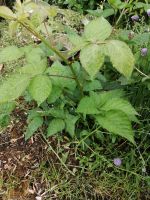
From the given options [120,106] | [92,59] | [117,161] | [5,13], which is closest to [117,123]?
[120,106]

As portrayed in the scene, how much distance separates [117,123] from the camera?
71.3 inches

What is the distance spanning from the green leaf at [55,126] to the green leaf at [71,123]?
26mm

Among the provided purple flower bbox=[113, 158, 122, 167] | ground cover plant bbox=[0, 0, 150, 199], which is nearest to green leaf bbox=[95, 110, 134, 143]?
ground cover plant bbox=[0, 0, 150, 199]

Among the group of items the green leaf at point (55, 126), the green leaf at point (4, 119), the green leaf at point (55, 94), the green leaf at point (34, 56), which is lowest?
the green leaf at point (4, 119)

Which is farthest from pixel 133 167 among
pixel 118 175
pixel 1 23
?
pixel 1 23

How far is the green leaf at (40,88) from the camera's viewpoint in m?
1.65

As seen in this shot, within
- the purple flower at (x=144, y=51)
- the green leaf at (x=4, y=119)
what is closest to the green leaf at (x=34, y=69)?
the green leaf at (x=4, y=119)

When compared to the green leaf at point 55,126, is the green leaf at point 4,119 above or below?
below

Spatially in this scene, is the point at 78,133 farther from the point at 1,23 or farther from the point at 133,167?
the point at 1,23

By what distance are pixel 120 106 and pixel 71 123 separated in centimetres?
29

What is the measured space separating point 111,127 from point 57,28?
1.30 metres

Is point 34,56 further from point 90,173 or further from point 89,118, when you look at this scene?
point 90,173

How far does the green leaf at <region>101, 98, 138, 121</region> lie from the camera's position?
1818mm

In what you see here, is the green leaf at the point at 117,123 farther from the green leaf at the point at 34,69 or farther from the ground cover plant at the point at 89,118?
the green leaf at the point at 34,69
